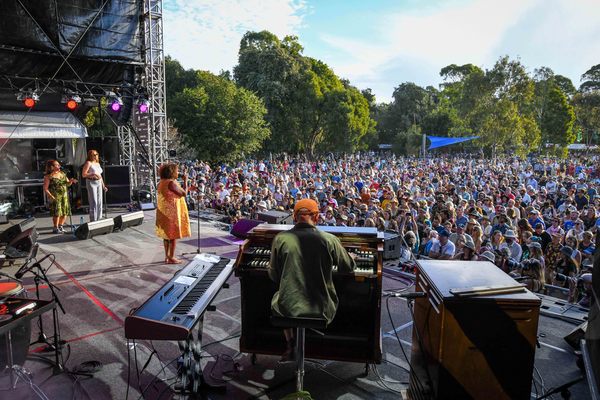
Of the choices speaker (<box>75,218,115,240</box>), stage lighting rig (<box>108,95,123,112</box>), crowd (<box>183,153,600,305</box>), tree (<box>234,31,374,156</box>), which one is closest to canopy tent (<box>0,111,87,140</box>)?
stage lighting rig (<box>108,95,123,112</box>)

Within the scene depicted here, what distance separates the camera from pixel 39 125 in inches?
411

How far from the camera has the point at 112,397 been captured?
3.12 metres

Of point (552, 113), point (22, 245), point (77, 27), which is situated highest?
point (552, 113)

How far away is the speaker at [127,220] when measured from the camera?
8.16m

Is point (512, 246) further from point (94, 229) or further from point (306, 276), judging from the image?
→ point (94, 229)

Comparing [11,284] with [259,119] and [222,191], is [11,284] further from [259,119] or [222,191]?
[259,119]

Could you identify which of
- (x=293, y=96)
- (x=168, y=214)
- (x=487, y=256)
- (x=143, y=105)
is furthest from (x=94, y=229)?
(x=293, y=96)

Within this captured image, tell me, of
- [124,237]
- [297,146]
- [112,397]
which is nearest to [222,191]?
[124,237]

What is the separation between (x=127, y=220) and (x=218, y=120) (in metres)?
15.1

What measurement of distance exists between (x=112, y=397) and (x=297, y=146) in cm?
3143

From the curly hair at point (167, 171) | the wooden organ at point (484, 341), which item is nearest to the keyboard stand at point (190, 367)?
the wooden organ at point (484, 341)

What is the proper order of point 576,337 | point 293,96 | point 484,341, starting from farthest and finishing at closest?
point 293,96, point 576,337, point 484,341

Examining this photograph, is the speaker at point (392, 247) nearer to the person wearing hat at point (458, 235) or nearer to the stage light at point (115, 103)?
the person wearing hat at point (458, 235)

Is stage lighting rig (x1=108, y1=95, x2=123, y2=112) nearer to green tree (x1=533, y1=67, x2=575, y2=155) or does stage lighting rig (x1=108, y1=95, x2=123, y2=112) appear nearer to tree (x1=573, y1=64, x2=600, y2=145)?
green tree (x1=533, y1=67, x2=575, y2=155)
